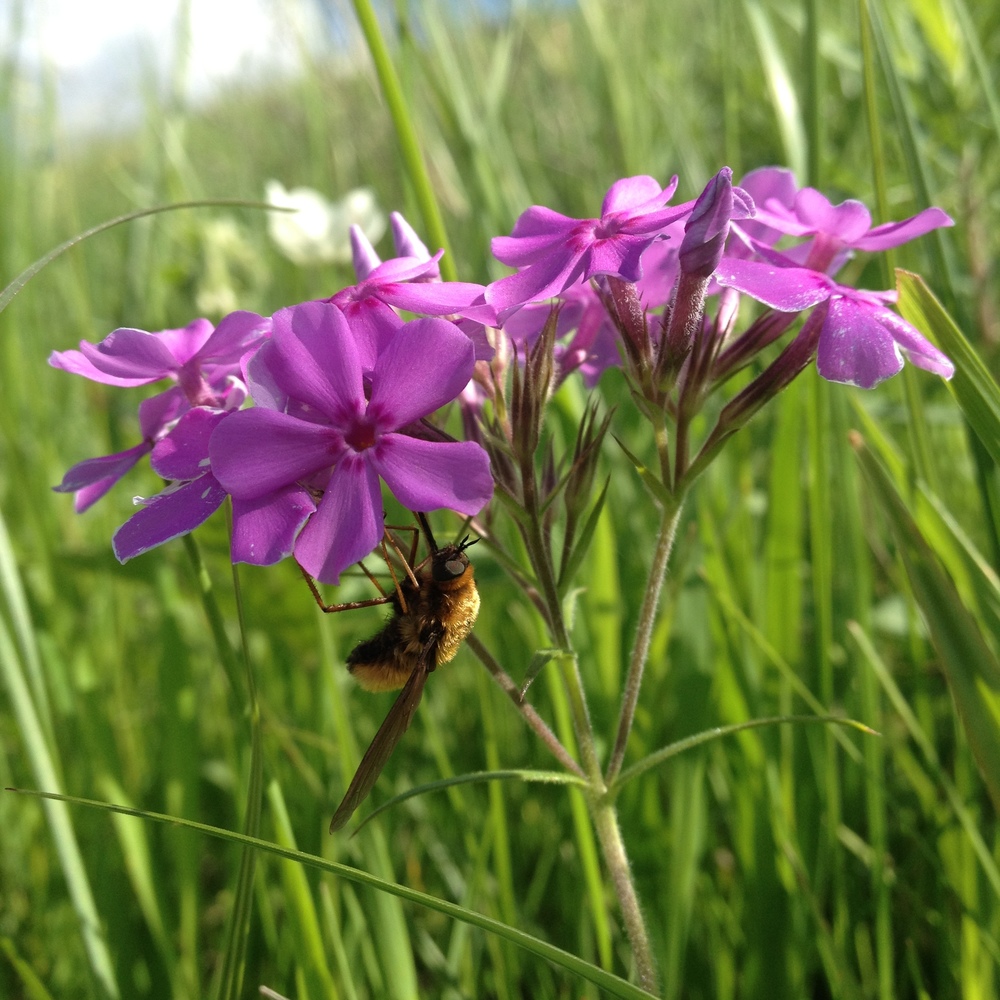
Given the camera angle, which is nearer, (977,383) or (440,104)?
(977,383)

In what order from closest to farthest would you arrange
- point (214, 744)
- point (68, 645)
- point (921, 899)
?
point (921, 899)
point (68, 645)
point (214, 744)

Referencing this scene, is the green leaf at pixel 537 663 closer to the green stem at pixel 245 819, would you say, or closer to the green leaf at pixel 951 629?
the green stem at pixel 245 819

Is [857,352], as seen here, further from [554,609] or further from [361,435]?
[361,435]

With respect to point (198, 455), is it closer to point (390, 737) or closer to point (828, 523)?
point (390, 737)

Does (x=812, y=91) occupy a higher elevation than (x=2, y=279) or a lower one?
lower

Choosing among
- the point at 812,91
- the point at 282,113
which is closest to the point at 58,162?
the point at 812,91

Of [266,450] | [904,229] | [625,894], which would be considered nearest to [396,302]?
[266,450]

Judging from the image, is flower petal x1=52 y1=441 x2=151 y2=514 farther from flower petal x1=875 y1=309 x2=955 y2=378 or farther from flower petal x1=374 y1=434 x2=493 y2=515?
flower petal x1=875 y1=309 x2=955 y2=378
